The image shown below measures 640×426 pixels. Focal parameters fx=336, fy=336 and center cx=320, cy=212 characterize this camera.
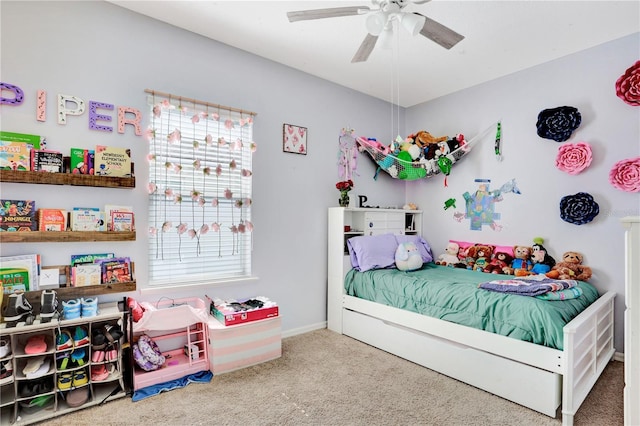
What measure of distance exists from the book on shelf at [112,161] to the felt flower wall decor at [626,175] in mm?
3797

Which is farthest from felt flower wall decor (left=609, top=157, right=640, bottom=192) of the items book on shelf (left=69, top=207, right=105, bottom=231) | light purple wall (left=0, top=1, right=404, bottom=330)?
book on shelf (left=69, top=207, right=105, bottom=231)

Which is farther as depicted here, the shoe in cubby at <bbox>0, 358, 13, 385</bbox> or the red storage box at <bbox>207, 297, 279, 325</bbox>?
the red storage box at <bbox>207, 297, 279, 325</bbox>

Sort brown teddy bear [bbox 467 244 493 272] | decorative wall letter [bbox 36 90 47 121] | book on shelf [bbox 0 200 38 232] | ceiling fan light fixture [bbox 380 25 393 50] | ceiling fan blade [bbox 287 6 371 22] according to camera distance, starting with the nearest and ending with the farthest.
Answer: ceiling fan blade [bbox 287 6 371 22] → ceiling fan light fixture [bbox 380 25 393 50] → book on shelf [bbox 0 200 38 232] → decorative wall letter [bbox 36 90 47 121] → brown teddy bear [bbox 467 244 493 272]

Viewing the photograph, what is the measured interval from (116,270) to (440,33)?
2.57 m

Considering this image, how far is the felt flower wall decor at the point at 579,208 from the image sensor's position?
2.86 meters

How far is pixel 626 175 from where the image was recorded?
271cm

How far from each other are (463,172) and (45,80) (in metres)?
3.82

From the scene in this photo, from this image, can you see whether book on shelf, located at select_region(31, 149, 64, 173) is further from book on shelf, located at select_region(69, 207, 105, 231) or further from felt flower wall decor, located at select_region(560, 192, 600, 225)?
felt flower wall decor, located at select_region(560, 192, 600, 225)

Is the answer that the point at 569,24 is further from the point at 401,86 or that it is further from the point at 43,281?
the point at 43,281

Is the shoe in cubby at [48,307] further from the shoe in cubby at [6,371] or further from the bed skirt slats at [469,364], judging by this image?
the bed skirt slats at [469,364]

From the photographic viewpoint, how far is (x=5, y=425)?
1.81 m

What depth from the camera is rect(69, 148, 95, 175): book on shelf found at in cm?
221

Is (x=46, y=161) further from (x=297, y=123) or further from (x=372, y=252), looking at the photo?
(x=372, y=252)

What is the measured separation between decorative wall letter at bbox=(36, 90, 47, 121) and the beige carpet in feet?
6.00
